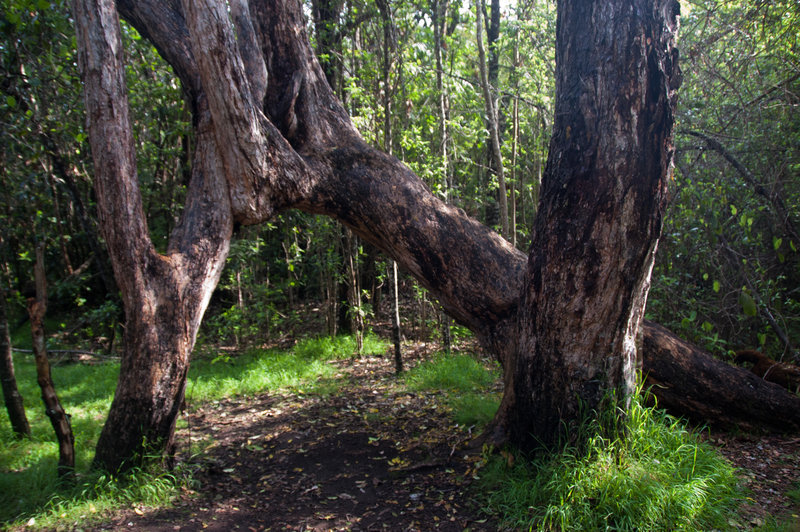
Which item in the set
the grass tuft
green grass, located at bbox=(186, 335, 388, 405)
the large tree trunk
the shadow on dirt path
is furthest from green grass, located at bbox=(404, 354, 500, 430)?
green grass, located at bbox=(186, 335, 388, 405)

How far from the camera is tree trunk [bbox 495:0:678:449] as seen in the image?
3199 millimetres

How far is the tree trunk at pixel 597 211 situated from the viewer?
3.20m

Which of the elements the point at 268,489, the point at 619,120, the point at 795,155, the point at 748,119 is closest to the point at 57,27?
the point at 268,489

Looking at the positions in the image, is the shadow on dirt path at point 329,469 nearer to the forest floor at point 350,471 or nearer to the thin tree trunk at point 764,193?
the forest floor at point 350,471

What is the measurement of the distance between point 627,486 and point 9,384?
5158 millimetres

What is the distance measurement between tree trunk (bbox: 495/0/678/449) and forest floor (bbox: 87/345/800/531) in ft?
2.63

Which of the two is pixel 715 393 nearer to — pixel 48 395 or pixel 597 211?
pixel 597 211

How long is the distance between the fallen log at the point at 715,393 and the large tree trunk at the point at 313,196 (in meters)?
0.08

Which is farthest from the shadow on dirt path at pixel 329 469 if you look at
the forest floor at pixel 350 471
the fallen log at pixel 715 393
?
the fallen log at pixel 715 393

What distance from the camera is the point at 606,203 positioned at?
3242mm

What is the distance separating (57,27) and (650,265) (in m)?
6.00

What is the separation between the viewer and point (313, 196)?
4645 millimetres

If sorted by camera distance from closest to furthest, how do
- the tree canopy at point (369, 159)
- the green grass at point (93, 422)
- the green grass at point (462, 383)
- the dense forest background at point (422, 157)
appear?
the green grass at point (93, 422) < the tree canopy at point (369, 159) < the green grass at point (462, 383) < the dense forest background at point (422, 157)

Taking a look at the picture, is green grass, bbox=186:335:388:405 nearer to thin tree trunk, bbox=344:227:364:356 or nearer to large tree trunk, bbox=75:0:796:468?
thin tree trunk, bbox=344:227:364:356
